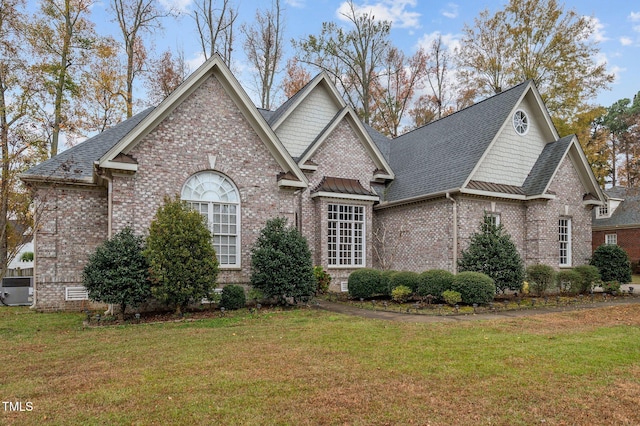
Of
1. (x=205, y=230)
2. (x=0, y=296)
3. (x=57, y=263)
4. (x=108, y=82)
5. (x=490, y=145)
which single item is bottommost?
(x=0, y=296)

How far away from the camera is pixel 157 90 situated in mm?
29344

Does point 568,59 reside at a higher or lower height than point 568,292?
higher

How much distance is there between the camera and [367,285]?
603 inches

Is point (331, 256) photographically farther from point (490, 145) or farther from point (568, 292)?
point (568, 292)

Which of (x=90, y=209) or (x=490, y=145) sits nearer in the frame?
(x=90, y=209)

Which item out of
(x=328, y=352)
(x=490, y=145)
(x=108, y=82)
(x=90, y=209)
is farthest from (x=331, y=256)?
(x=108, y=82)

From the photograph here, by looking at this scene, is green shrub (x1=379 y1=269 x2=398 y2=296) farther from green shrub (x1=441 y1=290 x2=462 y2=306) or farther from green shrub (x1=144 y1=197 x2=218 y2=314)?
green shrub (x1=144 y1=197 x2=218 y2=314)

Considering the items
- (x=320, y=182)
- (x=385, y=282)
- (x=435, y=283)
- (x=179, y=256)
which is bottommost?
(x=385, y=282)

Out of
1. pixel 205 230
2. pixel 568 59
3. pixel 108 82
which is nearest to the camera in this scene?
pixel 205 230

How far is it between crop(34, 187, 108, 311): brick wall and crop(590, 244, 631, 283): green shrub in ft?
63.2

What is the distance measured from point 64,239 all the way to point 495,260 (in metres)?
14.5

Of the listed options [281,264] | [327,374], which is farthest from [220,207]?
[327,374]

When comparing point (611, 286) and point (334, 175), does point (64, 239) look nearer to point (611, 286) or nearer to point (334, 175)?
point (334, 175)

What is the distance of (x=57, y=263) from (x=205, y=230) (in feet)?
19.3
